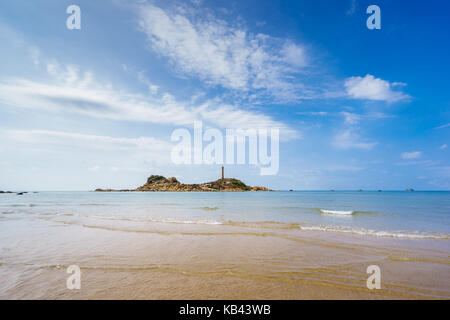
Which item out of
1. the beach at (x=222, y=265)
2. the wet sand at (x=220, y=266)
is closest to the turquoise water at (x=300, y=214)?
the beach at (x=222, y=265)

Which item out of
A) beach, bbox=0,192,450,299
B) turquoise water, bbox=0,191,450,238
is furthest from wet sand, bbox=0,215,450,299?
turquoise water, bbox=0,191,450,238

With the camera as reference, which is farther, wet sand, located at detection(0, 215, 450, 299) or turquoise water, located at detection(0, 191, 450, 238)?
turquoise water, located at detection(0, 191, 450, 238)

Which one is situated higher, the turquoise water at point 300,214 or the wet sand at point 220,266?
the wet sand at point 220,266

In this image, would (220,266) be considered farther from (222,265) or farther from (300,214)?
(300,214)

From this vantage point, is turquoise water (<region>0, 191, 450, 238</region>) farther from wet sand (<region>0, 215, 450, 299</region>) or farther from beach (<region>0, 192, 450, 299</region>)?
wet sand (<region>0, 215, 450, 299</region>)

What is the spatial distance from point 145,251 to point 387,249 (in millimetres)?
12396

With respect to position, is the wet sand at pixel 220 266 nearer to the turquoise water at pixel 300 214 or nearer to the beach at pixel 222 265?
the beach at pixel 222 265

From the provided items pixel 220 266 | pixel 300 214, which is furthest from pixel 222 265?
pixel 300 214

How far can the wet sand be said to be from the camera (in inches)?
226

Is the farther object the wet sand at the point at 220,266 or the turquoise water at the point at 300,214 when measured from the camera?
the turquoise water at the point at 300,214

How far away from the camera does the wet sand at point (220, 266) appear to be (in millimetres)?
5746

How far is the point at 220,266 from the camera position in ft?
25.2

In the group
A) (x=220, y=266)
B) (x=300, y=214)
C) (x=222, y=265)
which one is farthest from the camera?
(x=300, y=214)
